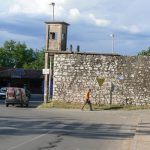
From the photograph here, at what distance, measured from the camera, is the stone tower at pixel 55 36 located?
4597cm

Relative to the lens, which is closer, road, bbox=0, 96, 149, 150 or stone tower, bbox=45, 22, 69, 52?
road, bbox=0, 96, 149, 150

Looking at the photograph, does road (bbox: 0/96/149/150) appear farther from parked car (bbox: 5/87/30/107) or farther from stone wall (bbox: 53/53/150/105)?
parked car (bbox: 5/87/30/107)

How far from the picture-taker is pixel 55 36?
4659 centimetres

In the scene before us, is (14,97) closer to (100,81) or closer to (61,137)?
(100,81)

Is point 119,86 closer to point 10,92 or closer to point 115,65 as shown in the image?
point 115,65

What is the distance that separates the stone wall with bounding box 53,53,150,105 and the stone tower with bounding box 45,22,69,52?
2.89m

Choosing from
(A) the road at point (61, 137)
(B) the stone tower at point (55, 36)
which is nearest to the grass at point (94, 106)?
(B) the stone tower at point (55, 36)

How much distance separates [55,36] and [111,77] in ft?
23.1

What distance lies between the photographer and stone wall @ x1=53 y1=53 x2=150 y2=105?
42.6 metres

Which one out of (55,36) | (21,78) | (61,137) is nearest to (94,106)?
(55,36)

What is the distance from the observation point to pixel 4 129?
21.0 metres

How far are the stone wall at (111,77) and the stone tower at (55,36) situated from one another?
2.89 meters

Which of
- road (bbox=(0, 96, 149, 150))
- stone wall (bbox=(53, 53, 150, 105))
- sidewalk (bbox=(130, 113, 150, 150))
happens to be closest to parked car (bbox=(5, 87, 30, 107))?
stone wall (bbox=(53, 53, 150, 105))

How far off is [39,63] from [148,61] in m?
90.3
